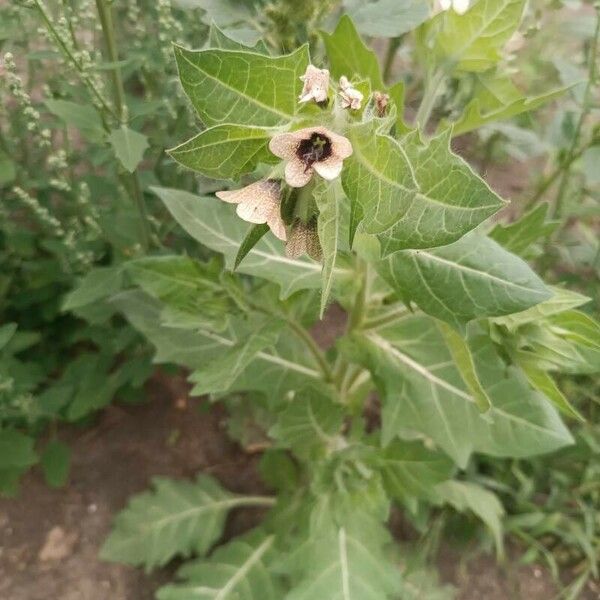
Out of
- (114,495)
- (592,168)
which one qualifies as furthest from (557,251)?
(114,495)

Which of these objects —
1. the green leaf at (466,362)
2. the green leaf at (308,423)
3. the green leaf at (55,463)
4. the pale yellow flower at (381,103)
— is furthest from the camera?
the green leaf at (55,463)

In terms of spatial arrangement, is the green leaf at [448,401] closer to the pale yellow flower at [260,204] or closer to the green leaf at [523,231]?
the green leaf at [523,231]

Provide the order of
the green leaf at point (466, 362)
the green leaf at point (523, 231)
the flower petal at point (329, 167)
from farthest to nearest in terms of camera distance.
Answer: the green leaf at point (523, 231)
the green leaf at point (466, 362)
the flower petal at point (329, 167)

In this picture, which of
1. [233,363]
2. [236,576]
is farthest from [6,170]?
[236,576]

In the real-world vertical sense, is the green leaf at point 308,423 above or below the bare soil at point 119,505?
above

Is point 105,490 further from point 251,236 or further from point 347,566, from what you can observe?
point 251,236

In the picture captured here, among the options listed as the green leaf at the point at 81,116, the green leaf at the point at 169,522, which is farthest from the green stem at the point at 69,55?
the green leaf at the point at 169,522

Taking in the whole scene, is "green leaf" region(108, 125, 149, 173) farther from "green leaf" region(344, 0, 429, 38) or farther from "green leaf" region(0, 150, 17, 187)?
"green leaf" region(344, 0, 429, 38)
